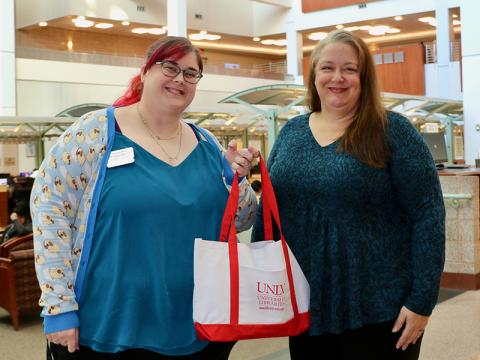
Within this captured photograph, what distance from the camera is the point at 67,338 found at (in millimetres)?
2082

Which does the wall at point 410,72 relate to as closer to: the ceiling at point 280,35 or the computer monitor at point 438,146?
the ceiling at point 280,35

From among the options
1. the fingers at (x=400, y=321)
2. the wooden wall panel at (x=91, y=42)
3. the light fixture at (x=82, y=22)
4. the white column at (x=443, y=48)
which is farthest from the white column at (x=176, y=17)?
the fingers at (x=400, y=321)

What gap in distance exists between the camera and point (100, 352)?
2.16m

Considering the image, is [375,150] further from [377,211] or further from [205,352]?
[205,352]

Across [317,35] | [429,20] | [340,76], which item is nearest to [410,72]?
[429,20]

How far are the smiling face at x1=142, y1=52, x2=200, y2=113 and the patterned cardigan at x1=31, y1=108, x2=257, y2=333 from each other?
19 centimetres

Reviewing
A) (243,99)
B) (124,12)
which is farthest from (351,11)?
(243,99)

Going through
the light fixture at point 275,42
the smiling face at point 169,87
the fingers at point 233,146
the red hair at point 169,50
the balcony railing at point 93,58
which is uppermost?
the light fixture at point 275,42

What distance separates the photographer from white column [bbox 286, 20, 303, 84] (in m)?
30.5

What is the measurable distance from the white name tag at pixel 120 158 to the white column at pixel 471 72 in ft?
62.6

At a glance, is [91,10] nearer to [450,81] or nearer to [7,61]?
[7,61]

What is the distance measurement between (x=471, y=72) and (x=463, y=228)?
44.7 feet

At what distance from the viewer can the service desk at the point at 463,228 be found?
25.8 ft

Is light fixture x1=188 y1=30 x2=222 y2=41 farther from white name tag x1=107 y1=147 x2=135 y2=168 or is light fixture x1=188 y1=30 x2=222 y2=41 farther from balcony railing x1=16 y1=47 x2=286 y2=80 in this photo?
white name tag x1=107 y1=147 x2=135 y2=168
